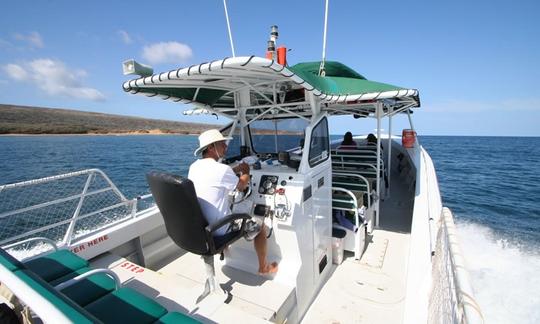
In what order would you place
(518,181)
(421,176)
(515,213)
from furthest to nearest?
1. (518,181)
2. (515,213)
3. (421,176)

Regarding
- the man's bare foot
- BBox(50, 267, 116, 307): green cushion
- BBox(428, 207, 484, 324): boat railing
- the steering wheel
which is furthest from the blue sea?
BBox(50, 267, 116, 307): green cushion

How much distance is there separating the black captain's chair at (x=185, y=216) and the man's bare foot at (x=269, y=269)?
654 mm

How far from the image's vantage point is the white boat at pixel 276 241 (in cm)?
181

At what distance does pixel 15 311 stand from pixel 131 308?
1.80ft

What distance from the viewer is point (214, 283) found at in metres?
A: 2.24

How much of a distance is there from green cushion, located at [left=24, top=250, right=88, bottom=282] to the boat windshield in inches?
93.3

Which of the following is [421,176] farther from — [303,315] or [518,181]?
[518,181]

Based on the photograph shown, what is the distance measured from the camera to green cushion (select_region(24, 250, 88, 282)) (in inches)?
76.4

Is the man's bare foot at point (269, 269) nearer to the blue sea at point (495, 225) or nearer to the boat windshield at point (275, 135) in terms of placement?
the boat windshield at point (275, 135)

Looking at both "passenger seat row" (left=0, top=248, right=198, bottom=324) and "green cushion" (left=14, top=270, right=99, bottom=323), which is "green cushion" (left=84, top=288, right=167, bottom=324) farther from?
"green cushion" (left=14, top=270, right=99, bottom=323)

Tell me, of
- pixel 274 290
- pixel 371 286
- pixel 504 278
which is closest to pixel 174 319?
pixel 274 290

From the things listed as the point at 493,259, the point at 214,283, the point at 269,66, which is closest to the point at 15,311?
the point at 214,283

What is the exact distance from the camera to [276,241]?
2.57 metres

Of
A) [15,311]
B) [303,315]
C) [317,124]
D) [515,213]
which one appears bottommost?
[515,213]
